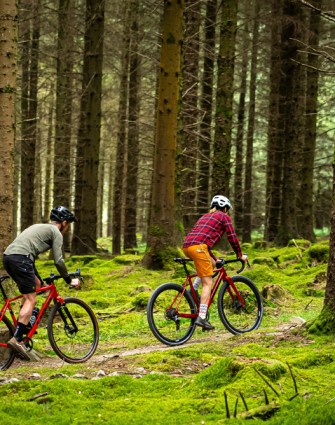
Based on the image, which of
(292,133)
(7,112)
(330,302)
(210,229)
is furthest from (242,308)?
(292,133)

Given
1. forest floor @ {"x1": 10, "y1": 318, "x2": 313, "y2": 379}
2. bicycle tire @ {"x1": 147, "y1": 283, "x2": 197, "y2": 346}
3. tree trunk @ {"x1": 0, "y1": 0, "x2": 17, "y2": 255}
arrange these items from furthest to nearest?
tree trunk @ {"x1": 0, "y1": 0, "x2": 17, "y2": 255} → bicycle tire @ {"x1": 147, "y1": 283, "x2": 197, "y2": 346} → forest floor @ {"x1": 10, "y1": 318, "x2": 313, "y2": 379}

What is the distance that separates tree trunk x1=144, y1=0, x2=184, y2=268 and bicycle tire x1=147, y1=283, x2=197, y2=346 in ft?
19.2

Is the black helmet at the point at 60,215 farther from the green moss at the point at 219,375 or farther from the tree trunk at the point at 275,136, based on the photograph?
the tree trunk at the point at 275,136

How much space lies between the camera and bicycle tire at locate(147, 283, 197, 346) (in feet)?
27.8

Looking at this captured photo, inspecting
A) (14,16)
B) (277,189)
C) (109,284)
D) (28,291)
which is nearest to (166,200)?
(109,284)

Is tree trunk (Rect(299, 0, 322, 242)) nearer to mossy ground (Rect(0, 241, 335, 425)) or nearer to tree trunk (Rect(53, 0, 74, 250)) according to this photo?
tree trunk (Rect(53, 0, 74, 250))

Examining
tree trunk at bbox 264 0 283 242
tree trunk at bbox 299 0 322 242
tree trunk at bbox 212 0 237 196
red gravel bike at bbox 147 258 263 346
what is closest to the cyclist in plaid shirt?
red gravel bike at bbox 147 258 263 346

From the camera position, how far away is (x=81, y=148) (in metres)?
22.3

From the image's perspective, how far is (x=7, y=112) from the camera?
1112cm

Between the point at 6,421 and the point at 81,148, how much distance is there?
1806 cm

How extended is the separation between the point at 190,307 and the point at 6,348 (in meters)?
2.51

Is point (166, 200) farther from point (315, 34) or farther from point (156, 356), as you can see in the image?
point (315, 34)

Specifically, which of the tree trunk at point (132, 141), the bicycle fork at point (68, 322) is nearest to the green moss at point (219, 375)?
the bicycle fork at point (68, 322)

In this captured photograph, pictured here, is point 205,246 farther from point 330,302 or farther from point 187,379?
point 187,379
